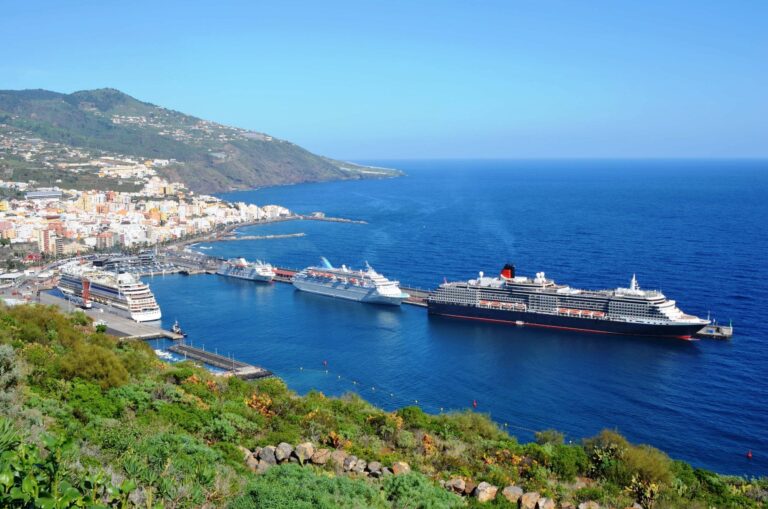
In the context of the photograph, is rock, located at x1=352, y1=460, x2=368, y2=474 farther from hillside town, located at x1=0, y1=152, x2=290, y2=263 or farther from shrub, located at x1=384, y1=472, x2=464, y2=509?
hillside town, located at x1=0, y1=152, x2=290, y2=263

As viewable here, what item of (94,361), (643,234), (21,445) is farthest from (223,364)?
(643,234)

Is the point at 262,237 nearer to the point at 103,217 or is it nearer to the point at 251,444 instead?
the point at 103,217

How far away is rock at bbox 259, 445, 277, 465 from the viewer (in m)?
8.55

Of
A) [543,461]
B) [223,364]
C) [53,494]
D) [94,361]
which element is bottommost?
[223,364]

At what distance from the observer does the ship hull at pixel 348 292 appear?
30047mm

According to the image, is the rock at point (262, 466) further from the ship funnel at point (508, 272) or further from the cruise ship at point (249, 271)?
the cruise ship at point (249, 271)

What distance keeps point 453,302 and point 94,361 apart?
1872 cm

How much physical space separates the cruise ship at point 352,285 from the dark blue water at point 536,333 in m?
0.71

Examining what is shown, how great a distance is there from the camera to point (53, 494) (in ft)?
11.7

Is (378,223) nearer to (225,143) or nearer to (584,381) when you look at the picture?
(584,381)

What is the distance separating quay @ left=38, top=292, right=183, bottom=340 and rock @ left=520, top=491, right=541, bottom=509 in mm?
17602

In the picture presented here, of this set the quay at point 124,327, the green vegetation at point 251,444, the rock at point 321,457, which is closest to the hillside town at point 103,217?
the quay at point 124,327

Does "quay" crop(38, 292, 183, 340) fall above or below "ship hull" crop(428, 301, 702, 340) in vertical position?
below

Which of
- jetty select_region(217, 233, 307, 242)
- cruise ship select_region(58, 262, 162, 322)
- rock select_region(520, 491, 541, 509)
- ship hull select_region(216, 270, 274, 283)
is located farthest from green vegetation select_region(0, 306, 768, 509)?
jetty select_region(217, 233, 307, 242)
